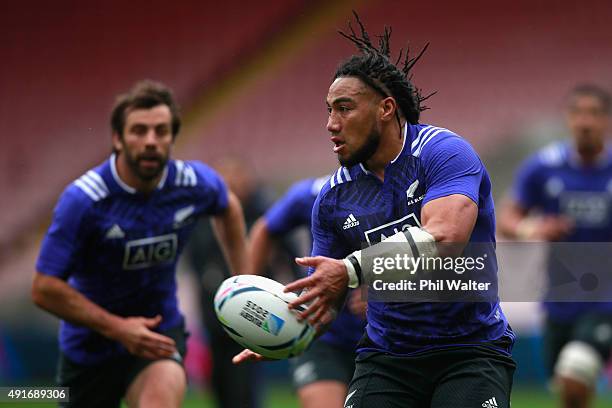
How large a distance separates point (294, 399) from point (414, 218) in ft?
23.9

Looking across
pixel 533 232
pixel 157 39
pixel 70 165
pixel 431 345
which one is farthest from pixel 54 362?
pixel 431 345

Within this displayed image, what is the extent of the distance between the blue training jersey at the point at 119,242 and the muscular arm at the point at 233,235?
0.19 metres

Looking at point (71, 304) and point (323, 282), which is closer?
point (323, 282)

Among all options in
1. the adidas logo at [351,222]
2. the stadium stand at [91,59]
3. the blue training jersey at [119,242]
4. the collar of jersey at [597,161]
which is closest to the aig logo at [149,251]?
the blue training jersey at [119,242]

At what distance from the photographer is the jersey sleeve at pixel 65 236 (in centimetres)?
548

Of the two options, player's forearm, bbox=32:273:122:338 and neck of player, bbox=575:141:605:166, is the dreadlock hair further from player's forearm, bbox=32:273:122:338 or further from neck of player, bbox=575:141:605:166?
neck of player, bbox=575:141:605:166

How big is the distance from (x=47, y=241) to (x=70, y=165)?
383 inches

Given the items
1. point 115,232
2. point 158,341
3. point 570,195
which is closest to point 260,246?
point 115,232

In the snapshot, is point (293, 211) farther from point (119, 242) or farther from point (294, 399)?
point (294, 399)

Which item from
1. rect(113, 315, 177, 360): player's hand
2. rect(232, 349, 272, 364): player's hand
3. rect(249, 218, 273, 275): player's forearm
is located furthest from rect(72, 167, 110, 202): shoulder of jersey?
rect(232, 349, 272, 364): player's hand

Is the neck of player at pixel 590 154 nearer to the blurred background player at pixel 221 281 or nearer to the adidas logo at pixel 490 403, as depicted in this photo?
the blurred background player at pixel 221 281

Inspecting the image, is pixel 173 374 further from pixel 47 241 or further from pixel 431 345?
pixel 431 345

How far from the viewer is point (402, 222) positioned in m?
4.30

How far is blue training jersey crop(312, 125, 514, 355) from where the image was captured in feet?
13.8
